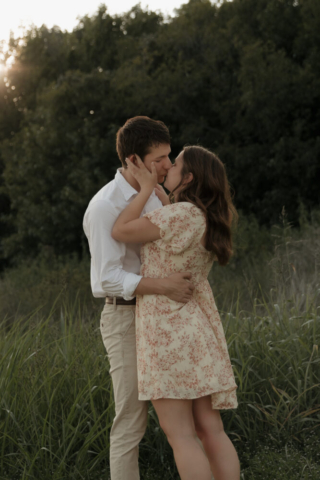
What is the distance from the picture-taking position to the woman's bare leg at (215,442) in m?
2.63

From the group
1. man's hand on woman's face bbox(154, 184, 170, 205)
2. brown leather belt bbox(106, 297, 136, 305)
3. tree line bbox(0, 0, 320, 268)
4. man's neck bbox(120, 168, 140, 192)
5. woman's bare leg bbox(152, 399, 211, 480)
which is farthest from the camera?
tree line bbox(0, 0, 320, 268)

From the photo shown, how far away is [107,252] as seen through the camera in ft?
9.05

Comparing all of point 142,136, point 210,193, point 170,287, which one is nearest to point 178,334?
point 170,287

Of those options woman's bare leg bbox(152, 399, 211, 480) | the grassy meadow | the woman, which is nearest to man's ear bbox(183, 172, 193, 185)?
the woman

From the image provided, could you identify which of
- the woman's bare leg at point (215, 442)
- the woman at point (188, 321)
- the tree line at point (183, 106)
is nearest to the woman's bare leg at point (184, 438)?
the woman at point (188, 321)

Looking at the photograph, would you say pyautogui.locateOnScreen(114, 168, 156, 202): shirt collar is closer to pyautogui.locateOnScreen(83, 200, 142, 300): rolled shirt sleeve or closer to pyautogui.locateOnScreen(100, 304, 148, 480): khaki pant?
pyautogui.locateOnScreen(83, 200, 142, 300): rolled shirt sleeve

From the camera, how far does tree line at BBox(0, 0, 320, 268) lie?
12.1 m

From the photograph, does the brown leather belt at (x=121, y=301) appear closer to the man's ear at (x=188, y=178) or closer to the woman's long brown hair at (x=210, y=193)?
the woman's long brown hair at (x=210, y=193)

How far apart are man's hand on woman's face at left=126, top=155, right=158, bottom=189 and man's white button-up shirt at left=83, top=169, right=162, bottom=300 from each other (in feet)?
0.32

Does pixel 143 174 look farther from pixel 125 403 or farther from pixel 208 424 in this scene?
pixel 208 424

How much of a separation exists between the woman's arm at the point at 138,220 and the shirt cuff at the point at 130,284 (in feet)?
0.56

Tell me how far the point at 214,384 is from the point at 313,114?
1074 centimetres

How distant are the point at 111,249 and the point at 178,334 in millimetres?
518

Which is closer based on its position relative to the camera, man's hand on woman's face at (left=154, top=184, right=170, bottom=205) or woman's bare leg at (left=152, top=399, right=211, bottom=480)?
woman's bare leg at (left=152, top=399, right=211, bottom=480)
